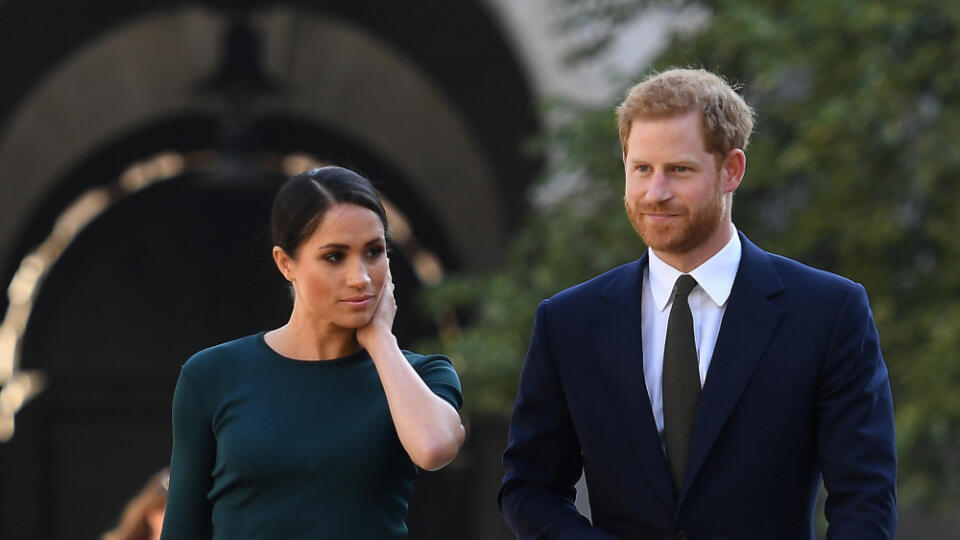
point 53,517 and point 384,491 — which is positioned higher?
point 384,491

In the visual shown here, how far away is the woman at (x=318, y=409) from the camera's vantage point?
3.61 metres

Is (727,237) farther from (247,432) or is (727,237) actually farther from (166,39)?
(166,39)

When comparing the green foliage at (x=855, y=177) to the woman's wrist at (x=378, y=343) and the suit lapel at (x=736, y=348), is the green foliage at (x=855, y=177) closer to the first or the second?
the suit lapel at (x=736, y=348)

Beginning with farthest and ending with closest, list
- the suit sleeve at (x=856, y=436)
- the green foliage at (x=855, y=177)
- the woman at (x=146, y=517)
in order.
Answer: the green foliage at (x=855, y=177), the woman at (x=146, y=517), the suit sleeve at (x=856, y=436)

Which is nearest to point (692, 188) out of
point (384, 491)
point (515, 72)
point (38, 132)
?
point (384, 491)

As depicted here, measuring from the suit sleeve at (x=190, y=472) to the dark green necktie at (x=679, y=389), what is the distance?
0.99 meters

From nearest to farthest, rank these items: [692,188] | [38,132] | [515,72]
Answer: [692,188]
[515,72]
[38,132]

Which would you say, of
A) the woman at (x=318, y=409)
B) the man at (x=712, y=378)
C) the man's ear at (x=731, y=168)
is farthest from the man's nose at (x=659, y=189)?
the woman at (x=318, y=409)

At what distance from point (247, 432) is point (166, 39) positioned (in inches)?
391

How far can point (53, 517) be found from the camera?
46.5 ft

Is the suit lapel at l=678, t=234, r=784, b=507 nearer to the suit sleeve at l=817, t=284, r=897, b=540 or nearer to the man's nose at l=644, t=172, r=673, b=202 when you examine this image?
the suit sleeve at l=817, t=284, r=897, b=540

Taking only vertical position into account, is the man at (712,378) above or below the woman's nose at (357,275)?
below

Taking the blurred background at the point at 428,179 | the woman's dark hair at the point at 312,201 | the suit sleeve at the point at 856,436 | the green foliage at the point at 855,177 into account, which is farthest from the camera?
the blurred background at the point at 428,179

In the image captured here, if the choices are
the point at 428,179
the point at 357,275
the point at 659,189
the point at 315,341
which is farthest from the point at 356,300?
the point at 428,179
